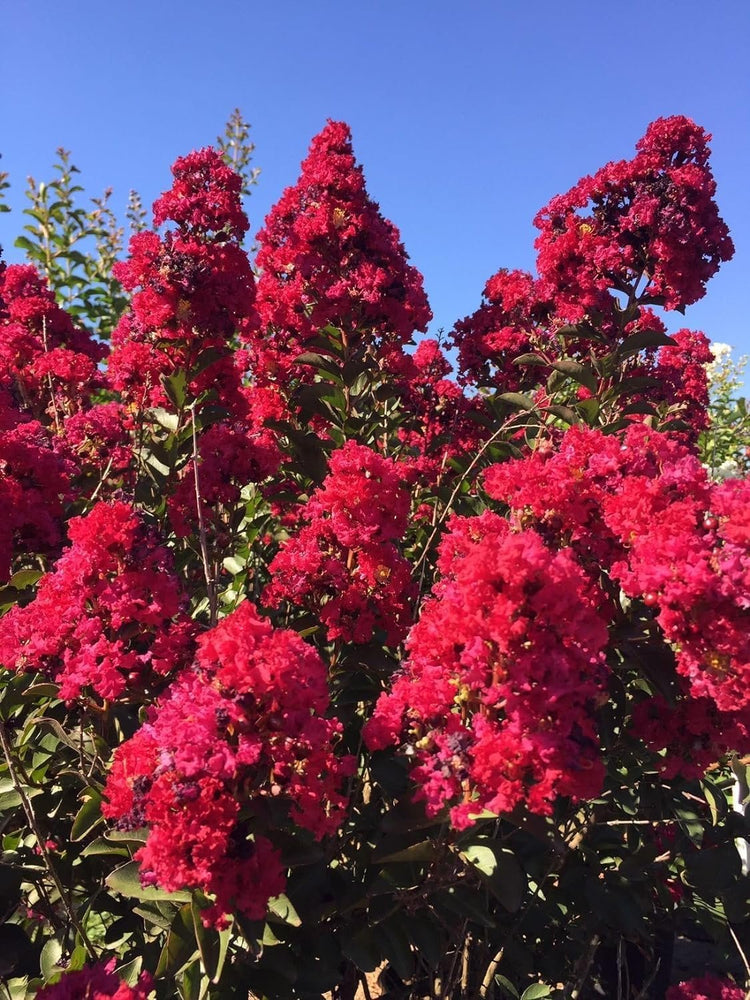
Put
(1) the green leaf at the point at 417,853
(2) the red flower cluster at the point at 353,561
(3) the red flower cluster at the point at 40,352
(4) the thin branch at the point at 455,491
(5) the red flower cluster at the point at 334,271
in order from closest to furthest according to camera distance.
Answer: (1) the green leaf at the point at 417,853
(2) the red flower cluster at the point at 353,561
(4) the thin branch at the point at 455,491
(3) the red flower cluster at the point at 40,352
(5) the red flower cluster at the point at 334,271

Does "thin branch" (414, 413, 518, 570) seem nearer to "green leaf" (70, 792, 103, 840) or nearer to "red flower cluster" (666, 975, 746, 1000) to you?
"green leaf" (70, 792, 103, 840)

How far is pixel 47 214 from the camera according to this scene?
6316 mm

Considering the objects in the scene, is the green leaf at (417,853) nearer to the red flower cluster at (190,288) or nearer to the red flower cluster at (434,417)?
the red flower cluster at (190,288)

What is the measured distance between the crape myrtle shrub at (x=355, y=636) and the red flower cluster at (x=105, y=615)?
0.4 inches

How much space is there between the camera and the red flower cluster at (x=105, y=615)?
Result: 203 cm

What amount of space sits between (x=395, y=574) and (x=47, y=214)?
219 inches

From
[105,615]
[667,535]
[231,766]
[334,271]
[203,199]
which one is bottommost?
[231,766]

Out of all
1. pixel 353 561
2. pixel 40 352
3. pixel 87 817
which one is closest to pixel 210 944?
pixel 87 817

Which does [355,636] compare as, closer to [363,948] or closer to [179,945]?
[363,948]

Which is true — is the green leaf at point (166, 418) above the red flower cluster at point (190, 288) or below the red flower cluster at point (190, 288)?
below

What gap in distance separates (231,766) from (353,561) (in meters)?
1.13

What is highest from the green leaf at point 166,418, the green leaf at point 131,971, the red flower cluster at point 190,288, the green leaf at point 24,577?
the red flower cluster at point 190,288

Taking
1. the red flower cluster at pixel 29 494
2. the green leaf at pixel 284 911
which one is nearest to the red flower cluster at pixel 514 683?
the green leaf at pixel 284 911

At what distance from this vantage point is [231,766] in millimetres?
1569
